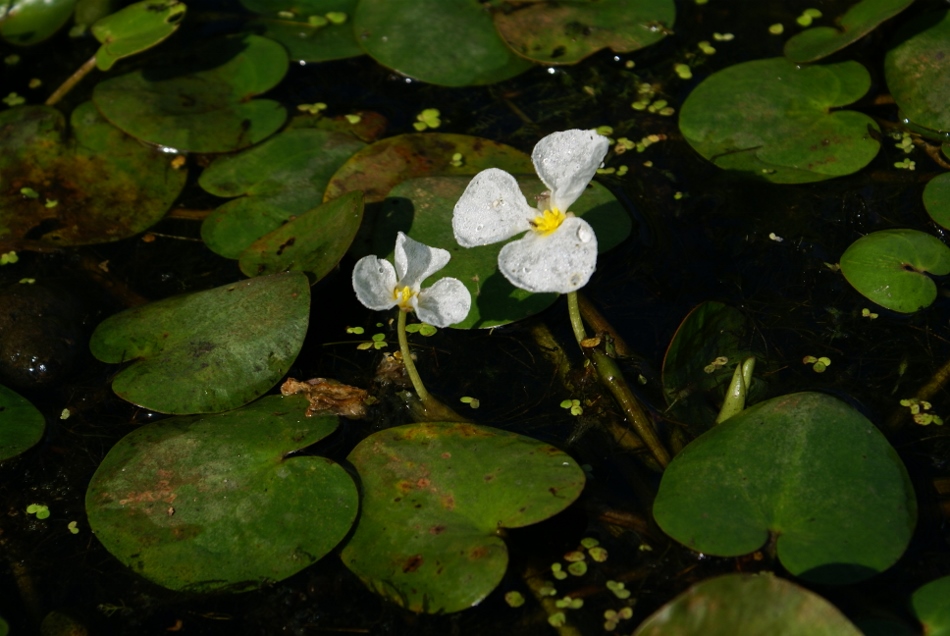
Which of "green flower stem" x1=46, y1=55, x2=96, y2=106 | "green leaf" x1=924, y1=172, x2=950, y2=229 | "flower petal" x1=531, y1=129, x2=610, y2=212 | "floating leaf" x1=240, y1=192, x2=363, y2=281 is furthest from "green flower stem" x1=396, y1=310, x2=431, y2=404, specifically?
"green flower stem" x1=46, y1=55, x2=96, y2=106

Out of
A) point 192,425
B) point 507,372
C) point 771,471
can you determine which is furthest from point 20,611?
point 771,471

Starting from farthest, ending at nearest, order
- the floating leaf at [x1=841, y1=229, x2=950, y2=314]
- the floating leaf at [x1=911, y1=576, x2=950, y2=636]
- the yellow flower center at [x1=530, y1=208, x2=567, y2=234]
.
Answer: the floating leaf at [x1=841, y1=229, x2=950, y2=314], the yellow flower center at [x1=530, y1=208, x2=567, y2=234], the floating leaf at [x1=911, y1=576, x2=950, y2=636]

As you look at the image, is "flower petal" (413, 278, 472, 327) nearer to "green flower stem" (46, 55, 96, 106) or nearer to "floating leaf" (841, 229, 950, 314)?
"floating leaf" (841, 229, 950, 314)

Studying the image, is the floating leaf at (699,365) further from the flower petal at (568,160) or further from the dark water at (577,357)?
the flower petal at (568,160)

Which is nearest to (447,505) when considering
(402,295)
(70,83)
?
(402,295)

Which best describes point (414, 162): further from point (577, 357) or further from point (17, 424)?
point (17, 424)

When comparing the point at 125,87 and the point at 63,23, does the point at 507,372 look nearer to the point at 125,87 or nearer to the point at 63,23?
the point at 125,87
